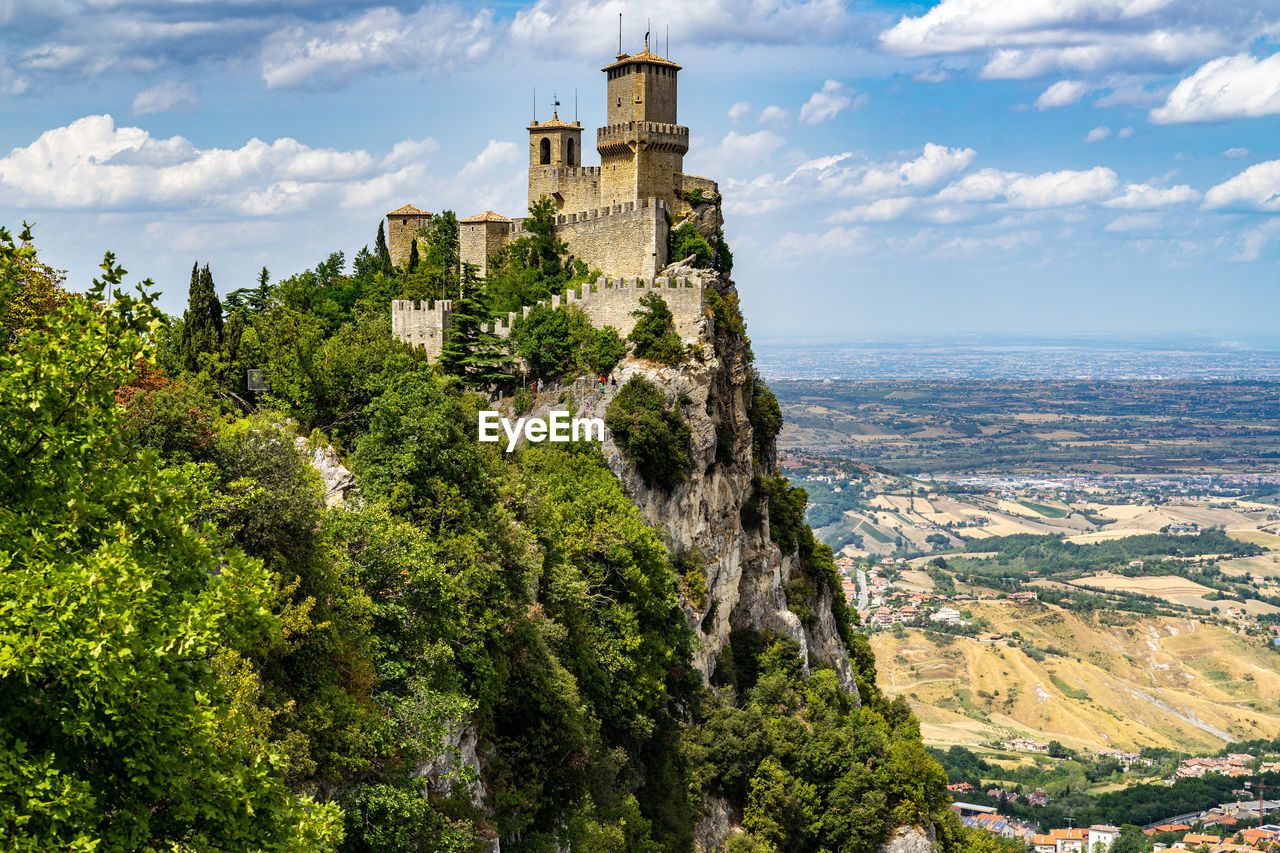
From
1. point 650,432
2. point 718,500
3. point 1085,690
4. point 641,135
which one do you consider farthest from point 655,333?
point 1085,690

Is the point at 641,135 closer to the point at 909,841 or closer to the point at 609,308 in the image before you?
the point at 609,308

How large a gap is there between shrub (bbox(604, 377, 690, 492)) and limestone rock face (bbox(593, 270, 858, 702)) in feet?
1.65

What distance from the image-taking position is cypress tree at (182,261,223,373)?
41.9 meters

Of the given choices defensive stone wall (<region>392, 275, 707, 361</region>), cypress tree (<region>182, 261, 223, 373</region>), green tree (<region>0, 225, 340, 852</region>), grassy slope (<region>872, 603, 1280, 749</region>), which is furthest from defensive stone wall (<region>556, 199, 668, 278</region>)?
grassy slope (<region>872, 603, 1280, 749</region>)

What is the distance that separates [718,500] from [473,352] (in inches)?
496

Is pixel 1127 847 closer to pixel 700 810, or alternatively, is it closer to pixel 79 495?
pixel 700 810

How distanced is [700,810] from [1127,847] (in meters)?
79.5

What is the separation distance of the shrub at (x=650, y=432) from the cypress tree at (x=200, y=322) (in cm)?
1522

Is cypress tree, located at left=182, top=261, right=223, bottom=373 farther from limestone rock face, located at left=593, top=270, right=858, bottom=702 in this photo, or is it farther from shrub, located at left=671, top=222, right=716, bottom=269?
shrub, located at left=671, top=222, right=716, bottom=269

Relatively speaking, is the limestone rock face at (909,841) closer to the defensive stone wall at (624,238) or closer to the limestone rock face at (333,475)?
the defensive stone wall at (624,238)

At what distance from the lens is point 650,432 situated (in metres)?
49.3

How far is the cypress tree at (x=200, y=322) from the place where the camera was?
4191cm

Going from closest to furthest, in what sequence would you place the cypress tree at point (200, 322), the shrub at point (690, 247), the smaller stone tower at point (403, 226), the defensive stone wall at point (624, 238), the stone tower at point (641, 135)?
the cypress tree at point (200, 322), the defensive stone wall at point (624, 238), the shrub at point (690, 247), the stone tower at point (641, 135), the smaller stone tower at point (403, 226)

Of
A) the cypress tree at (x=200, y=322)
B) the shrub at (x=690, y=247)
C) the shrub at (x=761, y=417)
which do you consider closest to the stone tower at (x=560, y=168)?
the shrub at (x=690, y=247)
